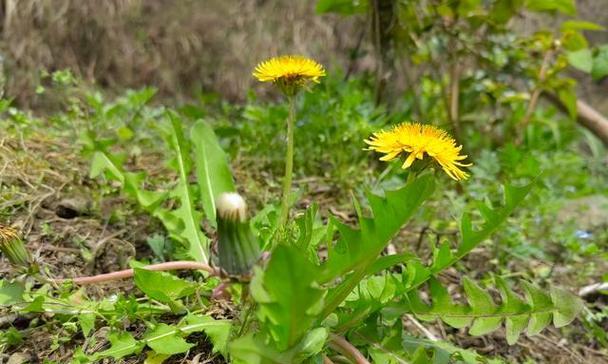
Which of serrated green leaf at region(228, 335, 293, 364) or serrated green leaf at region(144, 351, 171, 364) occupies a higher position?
serrated green leaf at region(228, 335, 293, 364)

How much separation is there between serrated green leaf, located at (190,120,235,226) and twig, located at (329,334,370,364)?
0.55m

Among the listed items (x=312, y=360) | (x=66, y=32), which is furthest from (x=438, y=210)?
(x=66, y=32)

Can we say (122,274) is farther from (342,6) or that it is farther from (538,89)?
(538,89)

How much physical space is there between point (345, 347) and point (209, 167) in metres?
0.64

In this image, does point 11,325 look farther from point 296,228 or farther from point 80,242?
point 296,228

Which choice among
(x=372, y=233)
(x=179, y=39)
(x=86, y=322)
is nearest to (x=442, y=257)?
(x=372, y=233)

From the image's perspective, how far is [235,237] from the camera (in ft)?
3.58

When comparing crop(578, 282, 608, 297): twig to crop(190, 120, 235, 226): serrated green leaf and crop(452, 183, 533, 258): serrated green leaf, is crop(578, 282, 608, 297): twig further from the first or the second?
crop(190, 120, 235, 226): serrated green leaf

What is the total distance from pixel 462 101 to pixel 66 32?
7.77 ft

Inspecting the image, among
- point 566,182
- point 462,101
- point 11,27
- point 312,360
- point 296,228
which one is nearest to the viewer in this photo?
point 312,360

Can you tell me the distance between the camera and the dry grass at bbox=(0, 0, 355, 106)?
12.4 feet

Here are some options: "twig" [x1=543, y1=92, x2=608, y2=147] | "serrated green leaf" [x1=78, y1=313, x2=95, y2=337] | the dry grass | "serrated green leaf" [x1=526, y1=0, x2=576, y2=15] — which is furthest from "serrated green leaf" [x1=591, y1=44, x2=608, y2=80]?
"serrated green leaf" [x1=78, y1=313, x2=95, y2=337]

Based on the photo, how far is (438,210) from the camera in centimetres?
224

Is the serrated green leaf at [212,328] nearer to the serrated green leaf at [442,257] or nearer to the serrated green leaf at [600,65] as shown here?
the serrated green leaf at [442,257]
